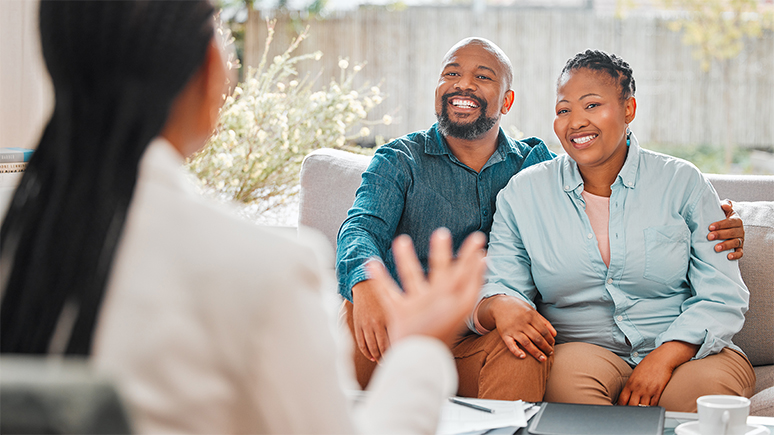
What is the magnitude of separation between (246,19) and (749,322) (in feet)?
14.8

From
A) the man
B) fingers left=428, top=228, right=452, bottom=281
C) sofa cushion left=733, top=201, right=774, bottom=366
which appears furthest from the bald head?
fingers left=428, top=228, right=452, bottom=281

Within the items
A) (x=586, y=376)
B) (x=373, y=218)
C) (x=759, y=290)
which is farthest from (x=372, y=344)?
(x=759, y=290)

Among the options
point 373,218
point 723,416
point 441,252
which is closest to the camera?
point 441,252

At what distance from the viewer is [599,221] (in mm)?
1846

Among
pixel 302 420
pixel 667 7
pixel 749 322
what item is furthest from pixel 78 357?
pixel 667 7

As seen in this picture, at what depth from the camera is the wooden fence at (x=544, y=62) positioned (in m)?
5.52

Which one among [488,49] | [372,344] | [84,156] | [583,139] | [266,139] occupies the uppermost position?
[488,49]

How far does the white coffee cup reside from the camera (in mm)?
1109

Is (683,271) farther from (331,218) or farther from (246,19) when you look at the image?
(246,19)

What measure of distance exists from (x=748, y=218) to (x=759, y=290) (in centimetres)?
21

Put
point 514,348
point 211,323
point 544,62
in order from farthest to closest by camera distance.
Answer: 1. point 544,62
2. point 514,348
3. point 211,323

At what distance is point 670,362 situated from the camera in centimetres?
161

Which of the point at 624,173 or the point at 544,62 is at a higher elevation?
the point at 544,62

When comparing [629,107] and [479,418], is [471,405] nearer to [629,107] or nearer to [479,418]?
[479,418]
